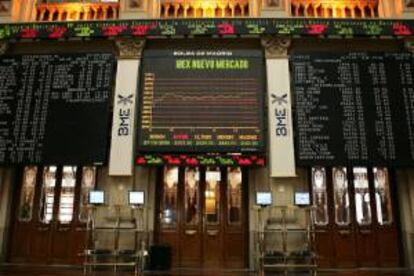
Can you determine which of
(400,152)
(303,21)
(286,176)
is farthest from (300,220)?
(303,21)

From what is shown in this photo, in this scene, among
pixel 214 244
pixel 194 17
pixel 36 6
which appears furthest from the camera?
pixel 36 6

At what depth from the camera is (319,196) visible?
31.0ft

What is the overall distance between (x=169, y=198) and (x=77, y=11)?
18.9 ft

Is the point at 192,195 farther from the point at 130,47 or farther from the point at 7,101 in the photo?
the point at 7,101

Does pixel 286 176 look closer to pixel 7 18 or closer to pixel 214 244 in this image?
pixel 214 244

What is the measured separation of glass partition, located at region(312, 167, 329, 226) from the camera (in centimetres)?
935

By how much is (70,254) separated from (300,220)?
5588mm

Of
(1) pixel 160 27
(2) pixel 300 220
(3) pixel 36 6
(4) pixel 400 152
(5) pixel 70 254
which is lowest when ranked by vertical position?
(5) pixel 70 254

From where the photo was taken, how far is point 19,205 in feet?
31.8

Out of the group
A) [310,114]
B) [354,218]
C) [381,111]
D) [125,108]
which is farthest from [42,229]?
[381,111]

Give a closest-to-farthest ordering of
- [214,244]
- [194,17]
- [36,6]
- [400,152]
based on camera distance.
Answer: [400,152] < [214,244] < [194,17] < [36,6]

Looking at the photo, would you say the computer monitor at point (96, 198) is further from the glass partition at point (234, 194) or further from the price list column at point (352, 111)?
the price list column at point (352, 111)

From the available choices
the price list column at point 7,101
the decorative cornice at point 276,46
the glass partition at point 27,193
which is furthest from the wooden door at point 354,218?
the price list column at point 7,101

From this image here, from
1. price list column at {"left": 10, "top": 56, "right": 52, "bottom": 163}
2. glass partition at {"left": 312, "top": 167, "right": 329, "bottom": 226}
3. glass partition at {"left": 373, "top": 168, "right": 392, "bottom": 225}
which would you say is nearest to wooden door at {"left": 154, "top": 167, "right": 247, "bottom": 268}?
glass partition at {"left": 312, "top": 167, "right": 329, "bottom": 226}
